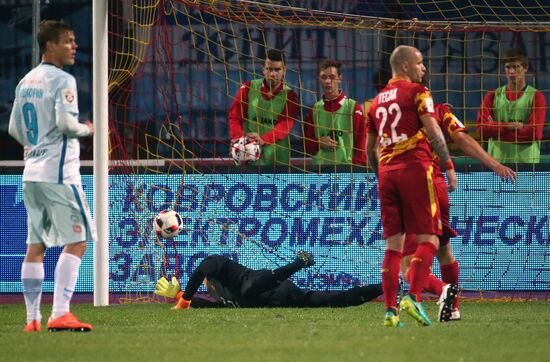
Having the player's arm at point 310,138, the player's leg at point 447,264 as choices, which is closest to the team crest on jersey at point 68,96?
the player's leg at point 447,264

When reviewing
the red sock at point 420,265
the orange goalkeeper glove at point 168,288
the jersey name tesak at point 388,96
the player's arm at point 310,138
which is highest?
the jersey name tesak at point 388,96

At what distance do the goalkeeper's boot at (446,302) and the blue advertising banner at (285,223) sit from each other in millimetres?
3404

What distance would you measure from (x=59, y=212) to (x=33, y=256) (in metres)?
0.43

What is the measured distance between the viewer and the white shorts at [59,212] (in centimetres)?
877

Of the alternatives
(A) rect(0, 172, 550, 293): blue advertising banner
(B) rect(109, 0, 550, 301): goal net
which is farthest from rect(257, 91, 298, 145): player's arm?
(A) rect(0, 172, 550, 293): blue advertising banner

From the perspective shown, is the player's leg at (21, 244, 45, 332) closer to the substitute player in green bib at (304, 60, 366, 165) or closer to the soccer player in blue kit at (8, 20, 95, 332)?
the soccer player in blue kit at (8, 20, 95, 332)

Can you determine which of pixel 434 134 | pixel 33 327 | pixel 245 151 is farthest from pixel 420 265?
pixel 245 151

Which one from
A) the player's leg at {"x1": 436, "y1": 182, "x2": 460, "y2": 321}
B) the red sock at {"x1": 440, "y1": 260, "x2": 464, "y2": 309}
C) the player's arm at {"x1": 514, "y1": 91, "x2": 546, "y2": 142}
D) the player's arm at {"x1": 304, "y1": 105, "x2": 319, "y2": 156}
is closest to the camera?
the player's leg at {"x1": 436, "y1": 182, "x2": 460, "y2": 321}

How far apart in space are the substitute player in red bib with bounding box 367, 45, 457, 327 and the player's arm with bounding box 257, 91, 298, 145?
13.3 ft

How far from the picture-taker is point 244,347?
7.57 meters

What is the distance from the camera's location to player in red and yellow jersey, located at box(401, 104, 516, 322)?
31.2 feet

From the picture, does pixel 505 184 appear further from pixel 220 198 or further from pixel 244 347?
pixel 244 347

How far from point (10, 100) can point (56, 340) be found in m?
8.53

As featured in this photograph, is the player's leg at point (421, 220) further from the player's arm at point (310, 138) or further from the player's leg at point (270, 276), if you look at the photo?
the player's arm at point (310, 138)
